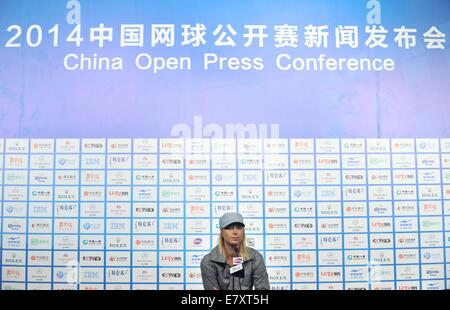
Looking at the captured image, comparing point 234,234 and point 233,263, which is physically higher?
point 234,234

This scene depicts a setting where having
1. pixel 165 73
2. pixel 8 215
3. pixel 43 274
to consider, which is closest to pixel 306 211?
pixel 165 73

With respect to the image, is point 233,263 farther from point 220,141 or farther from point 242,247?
point 220,141

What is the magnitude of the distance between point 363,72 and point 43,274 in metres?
1.55

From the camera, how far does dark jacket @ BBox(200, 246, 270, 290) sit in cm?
152

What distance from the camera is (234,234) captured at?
1537 mm

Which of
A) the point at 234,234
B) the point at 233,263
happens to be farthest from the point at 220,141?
the point at 233,263

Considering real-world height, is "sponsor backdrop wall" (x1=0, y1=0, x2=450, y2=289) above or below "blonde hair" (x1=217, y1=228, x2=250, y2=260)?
above

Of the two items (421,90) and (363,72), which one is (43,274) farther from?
(421,90)

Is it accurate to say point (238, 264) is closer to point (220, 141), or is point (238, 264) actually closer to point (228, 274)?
point (228, 274)

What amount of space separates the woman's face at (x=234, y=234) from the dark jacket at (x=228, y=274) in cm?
7

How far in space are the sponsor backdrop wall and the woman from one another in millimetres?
32

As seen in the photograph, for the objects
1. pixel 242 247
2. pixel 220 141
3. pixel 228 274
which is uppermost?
pixel 220 141

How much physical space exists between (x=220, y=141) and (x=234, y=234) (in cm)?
38

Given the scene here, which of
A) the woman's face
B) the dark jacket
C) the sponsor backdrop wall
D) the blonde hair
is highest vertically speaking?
the sponsor backdrop wall
